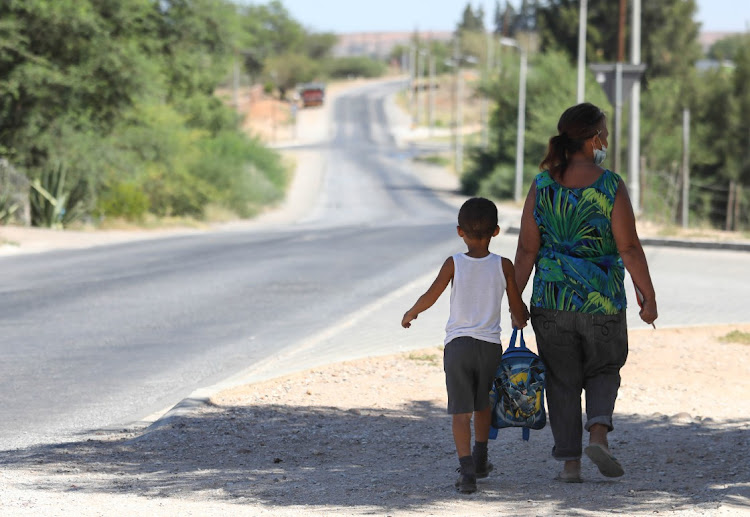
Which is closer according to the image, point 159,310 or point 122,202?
point 159,310

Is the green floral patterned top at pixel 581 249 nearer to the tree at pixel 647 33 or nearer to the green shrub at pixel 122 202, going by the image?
the green shrub at pixel 122 202

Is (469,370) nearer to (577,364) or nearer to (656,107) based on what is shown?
(577,364)

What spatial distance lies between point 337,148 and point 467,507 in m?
109

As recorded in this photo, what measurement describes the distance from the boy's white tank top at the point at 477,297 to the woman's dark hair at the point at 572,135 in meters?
0.52

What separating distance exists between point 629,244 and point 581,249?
0.22 metres

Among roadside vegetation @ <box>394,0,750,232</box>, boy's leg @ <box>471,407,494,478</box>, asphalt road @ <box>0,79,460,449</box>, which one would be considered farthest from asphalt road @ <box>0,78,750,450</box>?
roadside vegetation @ <box>394,0,750,232</box>

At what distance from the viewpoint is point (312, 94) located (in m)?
140

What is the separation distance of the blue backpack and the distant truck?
135845 millimetres

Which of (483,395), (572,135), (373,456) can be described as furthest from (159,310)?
(572,135)

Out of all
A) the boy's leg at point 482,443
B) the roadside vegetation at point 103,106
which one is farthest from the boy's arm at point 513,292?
the roadside vegetation at point 103,106

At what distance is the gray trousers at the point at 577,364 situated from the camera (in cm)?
552

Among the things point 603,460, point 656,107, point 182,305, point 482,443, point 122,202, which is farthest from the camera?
point 656,107

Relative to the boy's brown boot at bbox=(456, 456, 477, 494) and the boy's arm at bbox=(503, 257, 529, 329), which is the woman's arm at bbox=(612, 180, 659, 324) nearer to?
the boy's arm at bbox=(503, 257, 529, 329)

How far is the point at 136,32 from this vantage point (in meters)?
38.8
